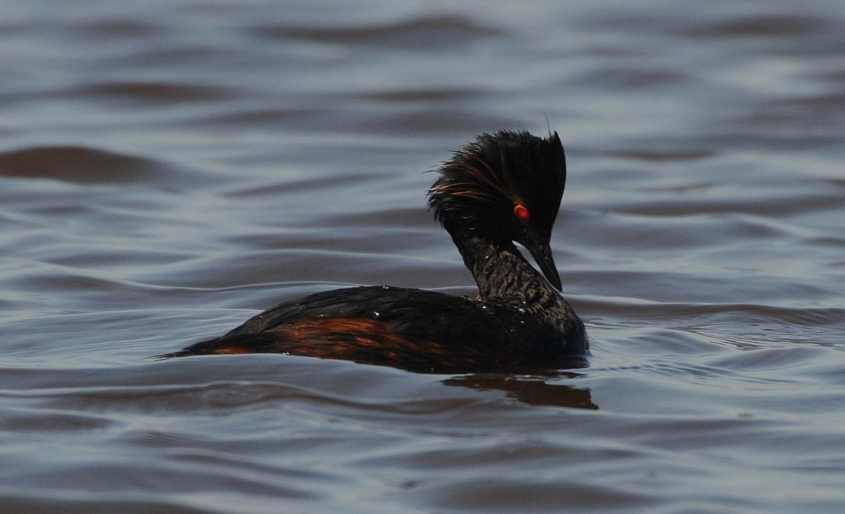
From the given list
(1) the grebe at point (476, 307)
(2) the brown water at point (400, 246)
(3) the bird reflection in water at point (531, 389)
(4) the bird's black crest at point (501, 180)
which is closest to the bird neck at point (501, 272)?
(1) the grebe at point (476, 307)

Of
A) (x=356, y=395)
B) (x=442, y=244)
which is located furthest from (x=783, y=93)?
(x=356, y=395)

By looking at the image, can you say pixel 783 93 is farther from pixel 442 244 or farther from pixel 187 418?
pixel 187 418

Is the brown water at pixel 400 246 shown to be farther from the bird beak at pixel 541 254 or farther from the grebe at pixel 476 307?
the bird beak at pixel 541 254

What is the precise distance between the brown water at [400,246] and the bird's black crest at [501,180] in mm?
839

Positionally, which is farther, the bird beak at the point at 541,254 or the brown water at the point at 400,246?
the bird beak at the point at 541,254

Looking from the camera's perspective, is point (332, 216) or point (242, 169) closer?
point (332, 216)

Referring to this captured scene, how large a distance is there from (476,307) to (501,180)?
2.27ft

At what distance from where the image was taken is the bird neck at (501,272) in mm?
8992

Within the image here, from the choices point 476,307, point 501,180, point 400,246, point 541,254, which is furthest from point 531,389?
point 400,246

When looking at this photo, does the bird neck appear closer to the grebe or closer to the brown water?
the grebe

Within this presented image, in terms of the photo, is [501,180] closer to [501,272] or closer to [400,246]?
[501,272]

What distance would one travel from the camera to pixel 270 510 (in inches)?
252

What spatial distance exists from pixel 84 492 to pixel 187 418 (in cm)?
98

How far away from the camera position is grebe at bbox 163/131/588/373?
26.6 feet
